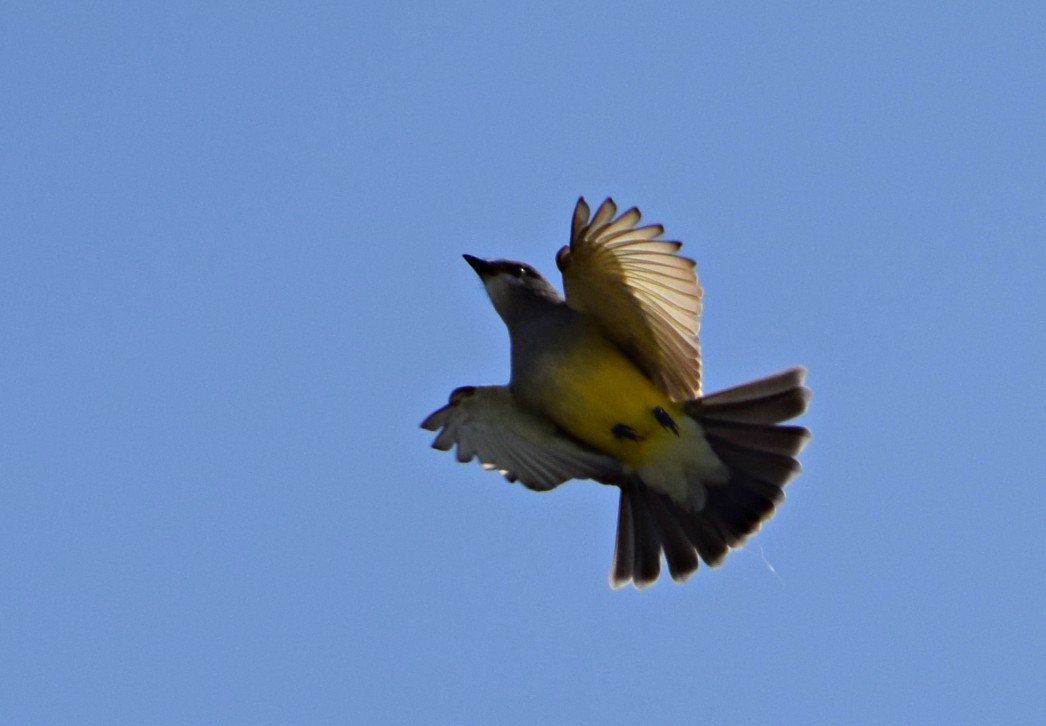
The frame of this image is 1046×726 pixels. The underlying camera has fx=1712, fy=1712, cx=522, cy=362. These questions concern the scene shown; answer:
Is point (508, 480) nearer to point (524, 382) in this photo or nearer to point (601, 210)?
point (524, 382)

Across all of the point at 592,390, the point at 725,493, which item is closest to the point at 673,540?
the point at 725,493

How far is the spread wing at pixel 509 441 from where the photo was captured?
11195 millimetres

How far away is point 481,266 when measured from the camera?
11.5 metres

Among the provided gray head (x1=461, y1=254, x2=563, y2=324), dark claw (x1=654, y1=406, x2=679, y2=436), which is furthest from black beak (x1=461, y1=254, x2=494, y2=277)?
dark claw (x1=654, y1=406, x2=679, y2=436)

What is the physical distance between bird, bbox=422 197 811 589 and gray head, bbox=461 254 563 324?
0.01m

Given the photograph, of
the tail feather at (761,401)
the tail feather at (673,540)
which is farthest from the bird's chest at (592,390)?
the tail feather at (673,540)

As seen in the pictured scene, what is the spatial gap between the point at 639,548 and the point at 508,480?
40.2 inches

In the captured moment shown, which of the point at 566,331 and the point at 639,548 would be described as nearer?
the point at 566,331

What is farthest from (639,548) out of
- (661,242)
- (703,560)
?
(661,242)

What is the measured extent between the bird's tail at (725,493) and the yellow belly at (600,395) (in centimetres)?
36

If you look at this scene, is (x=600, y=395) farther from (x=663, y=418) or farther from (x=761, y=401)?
(x=761, y=401)

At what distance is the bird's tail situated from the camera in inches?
432

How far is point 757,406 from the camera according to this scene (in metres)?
11.0

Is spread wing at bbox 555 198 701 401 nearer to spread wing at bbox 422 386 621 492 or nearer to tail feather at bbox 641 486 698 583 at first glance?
spread wing at bbox 422 386 621 492
